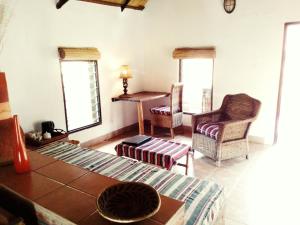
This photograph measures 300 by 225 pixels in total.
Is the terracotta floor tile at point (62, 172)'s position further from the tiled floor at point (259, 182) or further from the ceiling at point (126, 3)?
the ceiling at point (126, 3)

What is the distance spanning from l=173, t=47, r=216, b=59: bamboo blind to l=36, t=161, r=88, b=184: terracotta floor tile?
3.39 meters

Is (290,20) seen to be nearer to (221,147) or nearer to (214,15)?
(214,15)

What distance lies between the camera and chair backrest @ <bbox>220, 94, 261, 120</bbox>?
3499 millimetres

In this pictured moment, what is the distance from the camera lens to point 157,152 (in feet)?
9.20

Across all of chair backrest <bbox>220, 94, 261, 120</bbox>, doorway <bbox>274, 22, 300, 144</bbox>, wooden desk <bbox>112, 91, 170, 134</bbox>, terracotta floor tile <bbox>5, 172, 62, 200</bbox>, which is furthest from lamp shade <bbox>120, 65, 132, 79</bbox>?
terracotta floor tile <bbox>5, 172, 62, 200</bbox>

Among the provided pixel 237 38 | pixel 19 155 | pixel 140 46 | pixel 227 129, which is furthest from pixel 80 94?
pixel 19 155

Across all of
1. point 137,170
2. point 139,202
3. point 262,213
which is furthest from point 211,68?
point 139,202

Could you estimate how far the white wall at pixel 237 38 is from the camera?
3.78 m

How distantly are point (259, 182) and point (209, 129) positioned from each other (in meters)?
0.94

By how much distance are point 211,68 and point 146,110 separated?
1.69m

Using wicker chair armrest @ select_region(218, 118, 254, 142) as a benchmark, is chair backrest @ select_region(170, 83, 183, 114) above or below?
above

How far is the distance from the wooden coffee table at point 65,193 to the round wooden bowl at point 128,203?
1.3 inches

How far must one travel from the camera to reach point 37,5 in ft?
10.7

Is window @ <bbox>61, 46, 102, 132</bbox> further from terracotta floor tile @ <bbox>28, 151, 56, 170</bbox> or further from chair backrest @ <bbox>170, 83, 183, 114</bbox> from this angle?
terracotta floor tile @ <bbox>28, 151, 56, 170</bbox>
